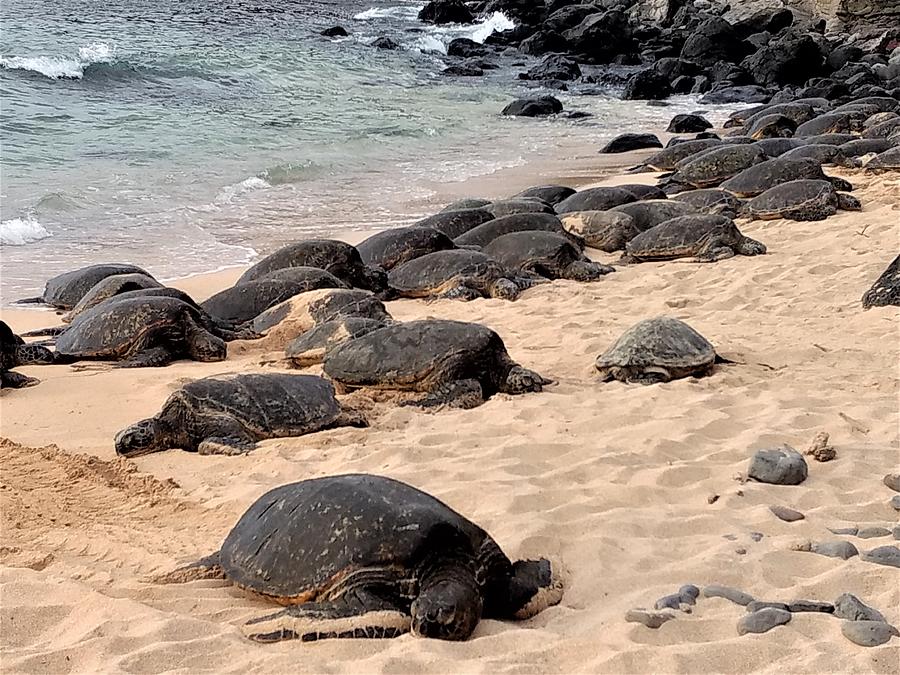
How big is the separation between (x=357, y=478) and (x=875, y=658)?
1.65m

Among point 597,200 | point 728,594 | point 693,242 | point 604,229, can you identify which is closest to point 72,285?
point 604,229

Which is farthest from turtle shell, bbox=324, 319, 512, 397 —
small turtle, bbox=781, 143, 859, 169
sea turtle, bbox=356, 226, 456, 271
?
small turtle, bbox=781, 143, 859, 169

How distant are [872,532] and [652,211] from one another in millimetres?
6278

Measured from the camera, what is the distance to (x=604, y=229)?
8.68 meters

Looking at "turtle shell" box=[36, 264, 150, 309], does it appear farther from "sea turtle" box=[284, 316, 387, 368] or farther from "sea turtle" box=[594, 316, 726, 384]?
"sea turtle" box=[594, 316, 726, 384]

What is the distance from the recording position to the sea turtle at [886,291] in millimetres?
5750

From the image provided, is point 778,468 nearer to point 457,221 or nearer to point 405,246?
point 405,246

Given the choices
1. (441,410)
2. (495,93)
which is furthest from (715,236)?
(495,93)

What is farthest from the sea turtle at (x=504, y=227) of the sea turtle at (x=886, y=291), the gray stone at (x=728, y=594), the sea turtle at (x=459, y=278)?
the gray stone at (x=728, y=594)

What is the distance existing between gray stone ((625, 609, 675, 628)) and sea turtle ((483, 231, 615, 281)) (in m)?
5.05

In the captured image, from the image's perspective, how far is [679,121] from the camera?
17312 millimetres

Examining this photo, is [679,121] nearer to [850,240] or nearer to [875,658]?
[850,240]

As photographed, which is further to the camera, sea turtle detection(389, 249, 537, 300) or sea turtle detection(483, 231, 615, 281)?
sea turtle detection(483, 231, 615, 281)

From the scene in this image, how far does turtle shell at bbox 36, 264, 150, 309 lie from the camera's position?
Result: 7.31 metres
